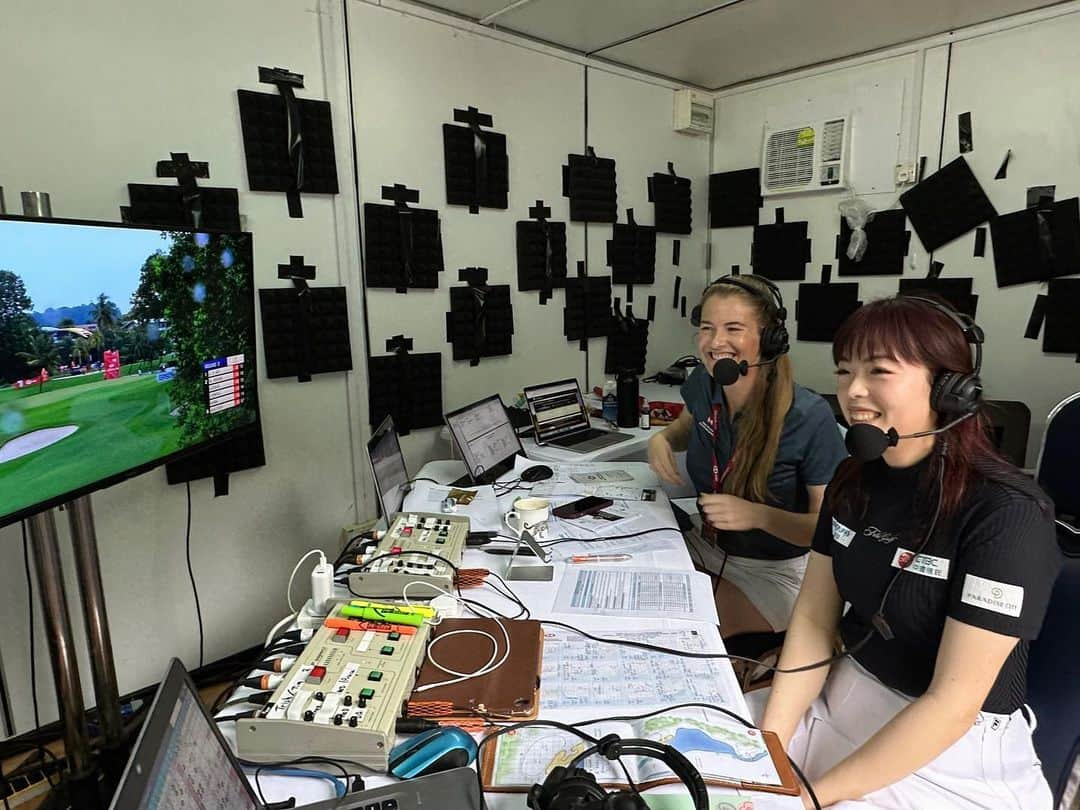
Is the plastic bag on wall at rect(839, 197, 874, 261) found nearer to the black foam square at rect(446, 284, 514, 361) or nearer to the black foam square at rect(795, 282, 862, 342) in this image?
the black foam square at rect(795, 282, 862, 342)

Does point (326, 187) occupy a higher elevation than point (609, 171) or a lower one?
lower

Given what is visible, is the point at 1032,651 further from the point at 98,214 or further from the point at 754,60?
the point at 754,60

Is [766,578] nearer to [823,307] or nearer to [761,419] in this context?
[761,419]

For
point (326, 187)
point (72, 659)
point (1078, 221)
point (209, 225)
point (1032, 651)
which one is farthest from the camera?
point (1078, 221)

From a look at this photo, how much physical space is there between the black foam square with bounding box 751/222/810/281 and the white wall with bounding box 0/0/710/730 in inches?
45.6

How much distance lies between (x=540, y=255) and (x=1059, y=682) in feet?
8.40

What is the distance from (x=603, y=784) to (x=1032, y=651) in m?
0.81

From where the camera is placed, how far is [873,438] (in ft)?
3.54

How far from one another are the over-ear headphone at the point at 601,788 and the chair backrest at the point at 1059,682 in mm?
708

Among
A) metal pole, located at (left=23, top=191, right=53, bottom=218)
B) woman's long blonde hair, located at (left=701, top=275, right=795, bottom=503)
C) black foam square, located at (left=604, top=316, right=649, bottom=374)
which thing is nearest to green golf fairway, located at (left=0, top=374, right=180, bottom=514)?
metal pole, located at (left=23, top=191, right=53, bottom=218)

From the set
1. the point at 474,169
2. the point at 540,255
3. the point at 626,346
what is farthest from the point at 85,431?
the point at 626,346

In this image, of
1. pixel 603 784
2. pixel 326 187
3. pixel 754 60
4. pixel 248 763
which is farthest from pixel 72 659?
pixel 754 60

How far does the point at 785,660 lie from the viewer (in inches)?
50.2

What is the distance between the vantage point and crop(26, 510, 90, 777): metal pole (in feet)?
4.44
